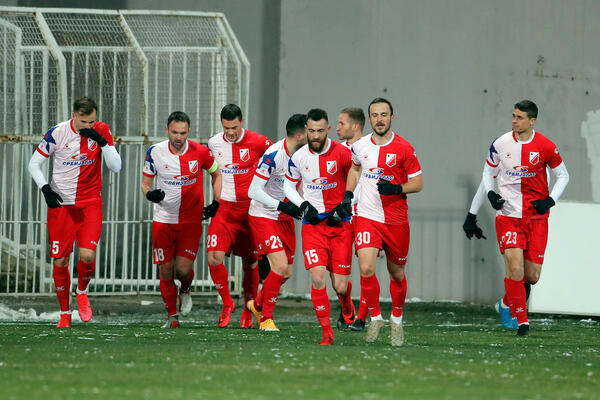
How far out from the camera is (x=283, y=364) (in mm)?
7191

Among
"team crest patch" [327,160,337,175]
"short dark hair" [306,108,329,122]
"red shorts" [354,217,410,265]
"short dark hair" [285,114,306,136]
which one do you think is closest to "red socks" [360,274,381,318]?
"red shorts" [354,217,410,265]

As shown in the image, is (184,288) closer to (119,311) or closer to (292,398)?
(119,311)

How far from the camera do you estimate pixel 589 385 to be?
6.43 m

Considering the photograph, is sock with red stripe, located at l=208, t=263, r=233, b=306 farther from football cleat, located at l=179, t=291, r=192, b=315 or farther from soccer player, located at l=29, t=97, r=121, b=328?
soccer player, located at l=29, t=97, r=121, b=328

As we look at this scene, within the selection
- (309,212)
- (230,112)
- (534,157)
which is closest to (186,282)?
(230,112)

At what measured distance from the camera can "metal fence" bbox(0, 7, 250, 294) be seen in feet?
46.6

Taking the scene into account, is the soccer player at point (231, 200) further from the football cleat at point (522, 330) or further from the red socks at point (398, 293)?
the football cleat at point (522, 330)

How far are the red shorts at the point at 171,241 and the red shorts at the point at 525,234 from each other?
327 cm

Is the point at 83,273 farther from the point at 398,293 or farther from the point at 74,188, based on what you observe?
the point at 398,293

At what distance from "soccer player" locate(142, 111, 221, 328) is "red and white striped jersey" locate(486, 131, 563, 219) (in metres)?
3.09

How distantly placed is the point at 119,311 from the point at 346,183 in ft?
19.0

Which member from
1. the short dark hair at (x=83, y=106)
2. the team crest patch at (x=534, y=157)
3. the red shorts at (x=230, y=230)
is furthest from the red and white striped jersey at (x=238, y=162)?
the team crest patch at (x=534, y=157)

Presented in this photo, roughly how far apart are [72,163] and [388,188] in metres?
3.80

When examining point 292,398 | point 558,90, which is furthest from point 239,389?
point 558,90
